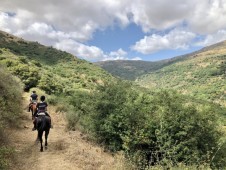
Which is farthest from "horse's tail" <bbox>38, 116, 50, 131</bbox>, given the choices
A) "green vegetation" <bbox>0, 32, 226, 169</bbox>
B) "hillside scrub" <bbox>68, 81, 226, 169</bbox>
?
"hillside scrub" <bbox>68, 81, 226, 169</bbox>

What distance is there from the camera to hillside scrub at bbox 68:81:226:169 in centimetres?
1507

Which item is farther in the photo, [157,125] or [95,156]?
[157,125]

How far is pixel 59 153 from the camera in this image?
43.7 feet

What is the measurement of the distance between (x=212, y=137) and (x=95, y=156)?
6.71 m

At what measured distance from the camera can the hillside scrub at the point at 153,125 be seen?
49.4ft

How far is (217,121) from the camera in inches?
674

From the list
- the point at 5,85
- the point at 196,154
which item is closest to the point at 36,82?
the point at 5,85

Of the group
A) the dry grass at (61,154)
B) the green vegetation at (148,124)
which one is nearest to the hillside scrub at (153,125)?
the green vegetation at (148,124)

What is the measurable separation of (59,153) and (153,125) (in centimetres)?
541

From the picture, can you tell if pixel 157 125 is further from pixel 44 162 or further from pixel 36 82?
pixel 36 82

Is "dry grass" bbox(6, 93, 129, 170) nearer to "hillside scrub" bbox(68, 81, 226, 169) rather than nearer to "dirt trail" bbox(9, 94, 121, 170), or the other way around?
"dirt trail" bbox(9, 94, 121, 170)

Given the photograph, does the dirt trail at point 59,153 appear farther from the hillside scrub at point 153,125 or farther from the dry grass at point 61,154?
the hillside scrub at point 153,125

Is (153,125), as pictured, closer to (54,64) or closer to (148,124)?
(148,124)

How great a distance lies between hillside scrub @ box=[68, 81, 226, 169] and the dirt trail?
54.3 inches
